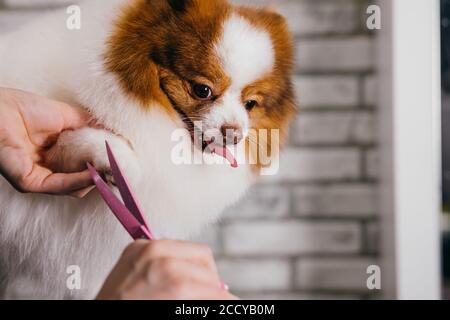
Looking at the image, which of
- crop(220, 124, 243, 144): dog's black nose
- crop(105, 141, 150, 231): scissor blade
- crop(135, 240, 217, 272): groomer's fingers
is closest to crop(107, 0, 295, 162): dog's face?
crop(220, 124, 243, 144): dog's black nose

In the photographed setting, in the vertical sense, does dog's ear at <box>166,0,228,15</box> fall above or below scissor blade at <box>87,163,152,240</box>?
above

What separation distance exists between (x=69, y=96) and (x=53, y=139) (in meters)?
0.08

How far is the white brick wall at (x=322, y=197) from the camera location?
99 centimetres

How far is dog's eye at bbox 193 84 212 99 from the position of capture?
2.88ft

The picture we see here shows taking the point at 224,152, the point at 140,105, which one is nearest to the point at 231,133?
the point at 224,152

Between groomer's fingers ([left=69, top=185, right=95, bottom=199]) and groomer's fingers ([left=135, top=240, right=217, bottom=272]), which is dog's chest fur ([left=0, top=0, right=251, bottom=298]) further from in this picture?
groomer's fingers ([left=135, top=240, right=217, bottom=272])

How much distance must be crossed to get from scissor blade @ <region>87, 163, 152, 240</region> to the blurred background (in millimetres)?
202

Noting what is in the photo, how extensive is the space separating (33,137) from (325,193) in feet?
1.79

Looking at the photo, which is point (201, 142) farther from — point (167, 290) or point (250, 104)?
point (167, 290)

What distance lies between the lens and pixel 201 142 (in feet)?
2.99

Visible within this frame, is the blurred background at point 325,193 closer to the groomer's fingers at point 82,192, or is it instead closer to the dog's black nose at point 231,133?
the dog's black nose at point 231,133

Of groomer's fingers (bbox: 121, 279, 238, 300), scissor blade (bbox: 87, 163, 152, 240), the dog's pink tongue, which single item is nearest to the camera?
groomer's fingers (bbox: 121, 279, 238, 300)

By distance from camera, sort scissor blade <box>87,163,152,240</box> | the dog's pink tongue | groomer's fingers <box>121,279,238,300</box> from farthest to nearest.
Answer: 1. the dog's pink tongue
2. scissor blade <box>87,163,152,240</box>
3. groomer's fingers <box>121,279,238,300</box>
